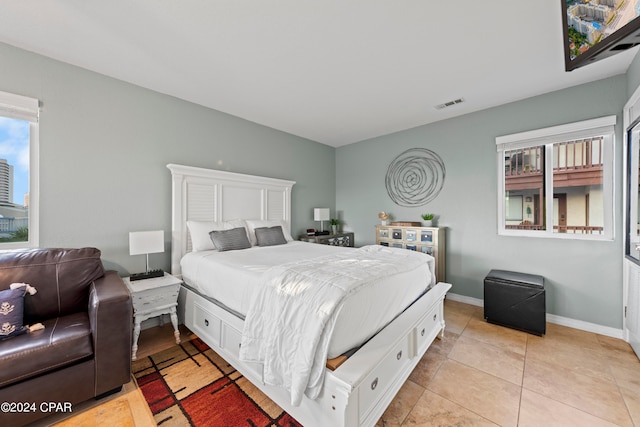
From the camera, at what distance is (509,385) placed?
190 cm

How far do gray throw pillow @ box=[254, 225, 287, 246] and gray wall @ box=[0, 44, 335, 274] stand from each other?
3.46ft

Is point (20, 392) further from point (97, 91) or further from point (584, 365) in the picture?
point (584, 365)

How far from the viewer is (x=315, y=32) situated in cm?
199

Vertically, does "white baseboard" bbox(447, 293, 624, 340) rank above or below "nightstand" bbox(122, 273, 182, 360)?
below

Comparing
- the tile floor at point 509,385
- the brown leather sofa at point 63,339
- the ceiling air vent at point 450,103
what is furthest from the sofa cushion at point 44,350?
the ceiling air vent at point 450,103

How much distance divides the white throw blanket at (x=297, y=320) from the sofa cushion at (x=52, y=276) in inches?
60.6

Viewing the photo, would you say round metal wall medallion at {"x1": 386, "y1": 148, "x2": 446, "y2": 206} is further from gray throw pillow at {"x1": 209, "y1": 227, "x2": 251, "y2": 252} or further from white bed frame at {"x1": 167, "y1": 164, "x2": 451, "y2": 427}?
gray throw pillow at {"x1": 209, "y1": 227, "x2": 251, "y2": 252}

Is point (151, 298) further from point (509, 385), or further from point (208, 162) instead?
point (509, 385)

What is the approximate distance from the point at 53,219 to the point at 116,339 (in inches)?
58.0

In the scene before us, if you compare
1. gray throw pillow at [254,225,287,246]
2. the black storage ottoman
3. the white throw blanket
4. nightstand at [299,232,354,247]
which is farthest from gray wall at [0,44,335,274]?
the black storage ottoman

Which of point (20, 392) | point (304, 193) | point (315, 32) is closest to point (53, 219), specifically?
point (20, 392)

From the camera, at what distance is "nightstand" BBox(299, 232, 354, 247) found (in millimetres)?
4254

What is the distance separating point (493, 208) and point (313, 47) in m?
3.06

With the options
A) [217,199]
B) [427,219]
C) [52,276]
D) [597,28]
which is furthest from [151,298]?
[427,219]
